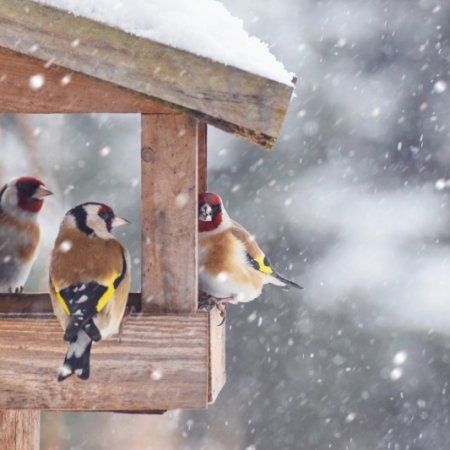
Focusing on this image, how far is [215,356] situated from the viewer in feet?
10.0

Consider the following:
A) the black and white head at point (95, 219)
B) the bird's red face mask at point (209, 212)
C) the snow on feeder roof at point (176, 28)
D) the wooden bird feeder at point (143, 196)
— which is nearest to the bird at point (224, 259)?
the bird's red face mask at point (209, 212)

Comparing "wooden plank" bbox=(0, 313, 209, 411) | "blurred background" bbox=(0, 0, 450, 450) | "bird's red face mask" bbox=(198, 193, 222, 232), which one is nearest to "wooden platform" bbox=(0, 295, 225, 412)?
→ "wooden plank" bbox=(0, 313, 209, 411)

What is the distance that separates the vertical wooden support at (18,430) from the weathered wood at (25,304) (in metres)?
0.31

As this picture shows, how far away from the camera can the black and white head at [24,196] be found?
3.63 meters

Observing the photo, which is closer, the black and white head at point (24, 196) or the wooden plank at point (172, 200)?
A: the wooden plank at point (172, 200)

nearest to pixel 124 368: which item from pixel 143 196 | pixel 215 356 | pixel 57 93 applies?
pixel 215 356

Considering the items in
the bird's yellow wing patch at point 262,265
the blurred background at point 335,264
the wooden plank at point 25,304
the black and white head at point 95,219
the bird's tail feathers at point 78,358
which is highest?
the bird's tail feathers at point 78,358

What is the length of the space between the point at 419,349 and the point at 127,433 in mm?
2392

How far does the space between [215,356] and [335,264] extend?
5498mm

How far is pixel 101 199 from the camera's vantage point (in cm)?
768

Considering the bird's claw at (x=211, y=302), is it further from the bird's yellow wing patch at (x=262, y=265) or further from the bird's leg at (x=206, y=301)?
the bird's yellow wing patch at (x=262, y=265)

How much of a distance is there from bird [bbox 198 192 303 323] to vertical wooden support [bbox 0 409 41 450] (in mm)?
671

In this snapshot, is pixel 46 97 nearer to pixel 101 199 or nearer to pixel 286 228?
pixel 101 199

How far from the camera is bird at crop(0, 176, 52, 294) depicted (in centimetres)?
353
